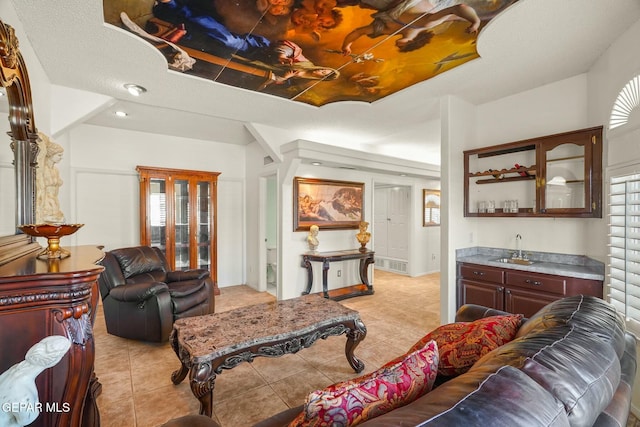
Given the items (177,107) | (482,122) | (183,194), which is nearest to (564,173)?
(482,122)

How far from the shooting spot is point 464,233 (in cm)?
334

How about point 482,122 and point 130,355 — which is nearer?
point 130,355

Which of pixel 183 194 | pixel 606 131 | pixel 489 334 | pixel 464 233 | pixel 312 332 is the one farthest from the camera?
pixel 183 194

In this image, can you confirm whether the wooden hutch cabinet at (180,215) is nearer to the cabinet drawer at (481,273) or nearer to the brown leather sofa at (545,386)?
the cabinet drawer at (481,273)

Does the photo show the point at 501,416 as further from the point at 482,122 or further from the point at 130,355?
the point at 482,122

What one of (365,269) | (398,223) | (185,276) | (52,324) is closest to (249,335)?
(52,324)

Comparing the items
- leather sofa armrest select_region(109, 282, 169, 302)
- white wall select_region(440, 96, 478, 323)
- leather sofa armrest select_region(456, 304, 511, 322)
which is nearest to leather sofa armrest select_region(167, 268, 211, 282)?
leather sofa armrest select_region(109, 282, 169, 302)

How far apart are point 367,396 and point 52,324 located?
3.92ft

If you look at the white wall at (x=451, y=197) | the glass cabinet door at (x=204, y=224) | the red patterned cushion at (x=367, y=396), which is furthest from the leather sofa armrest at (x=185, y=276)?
the red patterned cushion at (x=367, y=396)

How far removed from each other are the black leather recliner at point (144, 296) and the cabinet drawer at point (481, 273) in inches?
116

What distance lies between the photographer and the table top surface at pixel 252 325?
180cm

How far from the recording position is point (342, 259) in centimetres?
450

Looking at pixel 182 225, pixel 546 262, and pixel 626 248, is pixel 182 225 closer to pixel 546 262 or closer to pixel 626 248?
pixel 546 262

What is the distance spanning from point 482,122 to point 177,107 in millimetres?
3665
